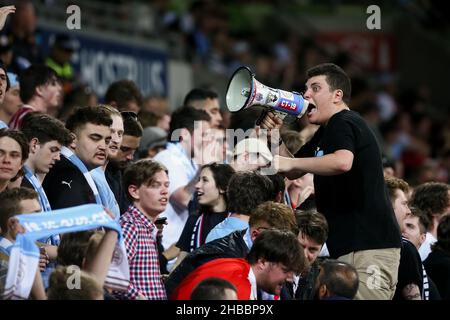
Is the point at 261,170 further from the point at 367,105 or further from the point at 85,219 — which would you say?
the point at 367,105

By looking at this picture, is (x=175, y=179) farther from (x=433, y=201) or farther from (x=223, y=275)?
A: (x=223, y=275)

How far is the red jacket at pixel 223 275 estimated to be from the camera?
609 centimetres

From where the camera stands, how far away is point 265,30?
64.3 ft

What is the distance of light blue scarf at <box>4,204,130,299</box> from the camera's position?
560cm

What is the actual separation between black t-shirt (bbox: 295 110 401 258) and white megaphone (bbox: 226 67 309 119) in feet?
0.82

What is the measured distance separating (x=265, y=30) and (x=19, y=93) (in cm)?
1093

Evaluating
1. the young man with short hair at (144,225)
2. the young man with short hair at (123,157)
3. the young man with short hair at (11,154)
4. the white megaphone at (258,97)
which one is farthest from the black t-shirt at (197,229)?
the young man with short hair at (11,154)

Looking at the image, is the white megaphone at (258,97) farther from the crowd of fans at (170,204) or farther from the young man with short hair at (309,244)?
the young man with short hair at (309,244)

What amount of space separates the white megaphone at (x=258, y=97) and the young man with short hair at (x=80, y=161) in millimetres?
1029

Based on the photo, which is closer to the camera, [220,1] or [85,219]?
[85,219]

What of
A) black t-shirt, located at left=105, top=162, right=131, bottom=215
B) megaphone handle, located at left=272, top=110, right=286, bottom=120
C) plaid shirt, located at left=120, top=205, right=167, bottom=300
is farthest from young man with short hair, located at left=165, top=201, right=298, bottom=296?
black t-shirt, located at left=105, top=162, right=131, bottom=215

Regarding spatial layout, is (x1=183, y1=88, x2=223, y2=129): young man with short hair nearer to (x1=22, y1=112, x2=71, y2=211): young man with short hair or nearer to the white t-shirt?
the white t-shirt
